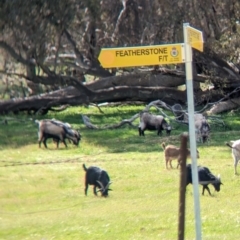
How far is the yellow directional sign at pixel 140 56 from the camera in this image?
7.91 metres

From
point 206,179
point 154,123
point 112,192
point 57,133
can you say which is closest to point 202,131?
point 154,123

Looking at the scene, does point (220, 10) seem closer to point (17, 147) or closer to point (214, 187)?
point (17, 147)

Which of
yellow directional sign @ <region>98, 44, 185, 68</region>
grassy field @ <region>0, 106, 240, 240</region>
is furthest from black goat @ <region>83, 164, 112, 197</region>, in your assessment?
yellow directional sign @ <region>98, 44, 185, 68</region>

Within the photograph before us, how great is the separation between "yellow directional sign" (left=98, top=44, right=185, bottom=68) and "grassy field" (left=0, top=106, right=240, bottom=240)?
4.00 meters

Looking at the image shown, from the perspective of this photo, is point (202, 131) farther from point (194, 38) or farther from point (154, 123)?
point (194, 38)

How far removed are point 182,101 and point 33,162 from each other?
12.2m

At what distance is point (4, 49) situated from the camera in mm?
26984

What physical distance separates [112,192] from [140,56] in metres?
8.79

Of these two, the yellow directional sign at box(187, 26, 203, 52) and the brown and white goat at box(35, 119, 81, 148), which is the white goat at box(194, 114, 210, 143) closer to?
the brown and white goat at box(35, 119, 81, 148)

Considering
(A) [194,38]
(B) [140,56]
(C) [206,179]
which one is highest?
(A) [194,38]

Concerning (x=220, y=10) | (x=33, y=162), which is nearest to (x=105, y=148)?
(x=33, y=162)

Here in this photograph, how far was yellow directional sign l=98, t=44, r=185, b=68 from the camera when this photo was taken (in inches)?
311

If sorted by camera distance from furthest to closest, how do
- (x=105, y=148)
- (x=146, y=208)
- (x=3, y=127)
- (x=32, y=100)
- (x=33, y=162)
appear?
(x=32, y=100) → (x=3, y=127) → (x=105, y=148) → (x=33, y=162) → (x=146, y=208)

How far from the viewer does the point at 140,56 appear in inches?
312
